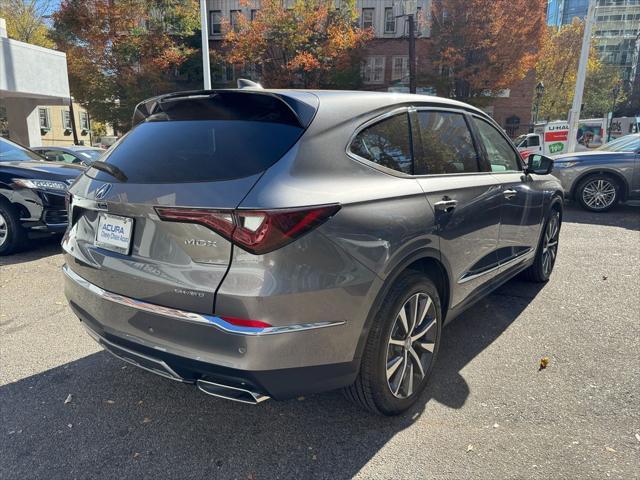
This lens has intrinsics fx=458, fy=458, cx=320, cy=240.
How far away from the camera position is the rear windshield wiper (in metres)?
2.34

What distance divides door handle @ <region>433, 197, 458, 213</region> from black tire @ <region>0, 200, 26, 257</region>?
5535mm

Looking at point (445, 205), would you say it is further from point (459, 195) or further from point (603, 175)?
point (603, 175)

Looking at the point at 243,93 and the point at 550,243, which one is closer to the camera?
the point at 243,93

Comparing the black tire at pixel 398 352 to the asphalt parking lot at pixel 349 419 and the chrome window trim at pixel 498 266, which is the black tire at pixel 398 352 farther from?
the chrome window trim at pixel 498 266

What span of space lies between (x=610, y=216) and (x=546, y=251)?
5293mm

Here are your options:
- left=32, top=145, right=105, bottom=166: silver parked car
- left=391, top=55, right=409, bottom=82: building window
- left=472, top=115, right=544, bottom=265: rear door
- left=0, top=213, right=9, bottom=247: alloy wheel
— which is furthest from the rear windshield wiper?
left=391, top=55, right=409, bottom=82: building window

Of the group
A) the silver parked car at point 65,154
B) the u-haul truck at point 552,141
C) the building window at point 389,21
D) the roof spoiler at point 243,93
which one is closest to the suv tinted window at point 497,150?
the roof spoiler at point 243,93

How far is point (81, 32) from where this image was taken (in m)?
23.1

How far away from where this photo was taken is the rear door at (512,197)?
3602 millimetres

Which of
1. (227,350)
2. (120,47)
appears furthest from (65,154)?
(120,47)

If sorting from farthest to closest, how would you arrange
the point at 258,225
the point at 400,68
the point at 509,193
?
the point at 400,68, the point at 509,193, the point at 258,225

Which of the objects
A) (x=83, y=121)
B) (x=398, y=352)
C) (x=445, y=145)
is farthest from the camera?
(x=83, y=121)

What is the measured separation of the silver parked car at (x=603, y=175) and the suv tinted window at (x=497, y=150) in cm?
614

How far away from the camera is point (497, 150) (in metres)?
3.84
